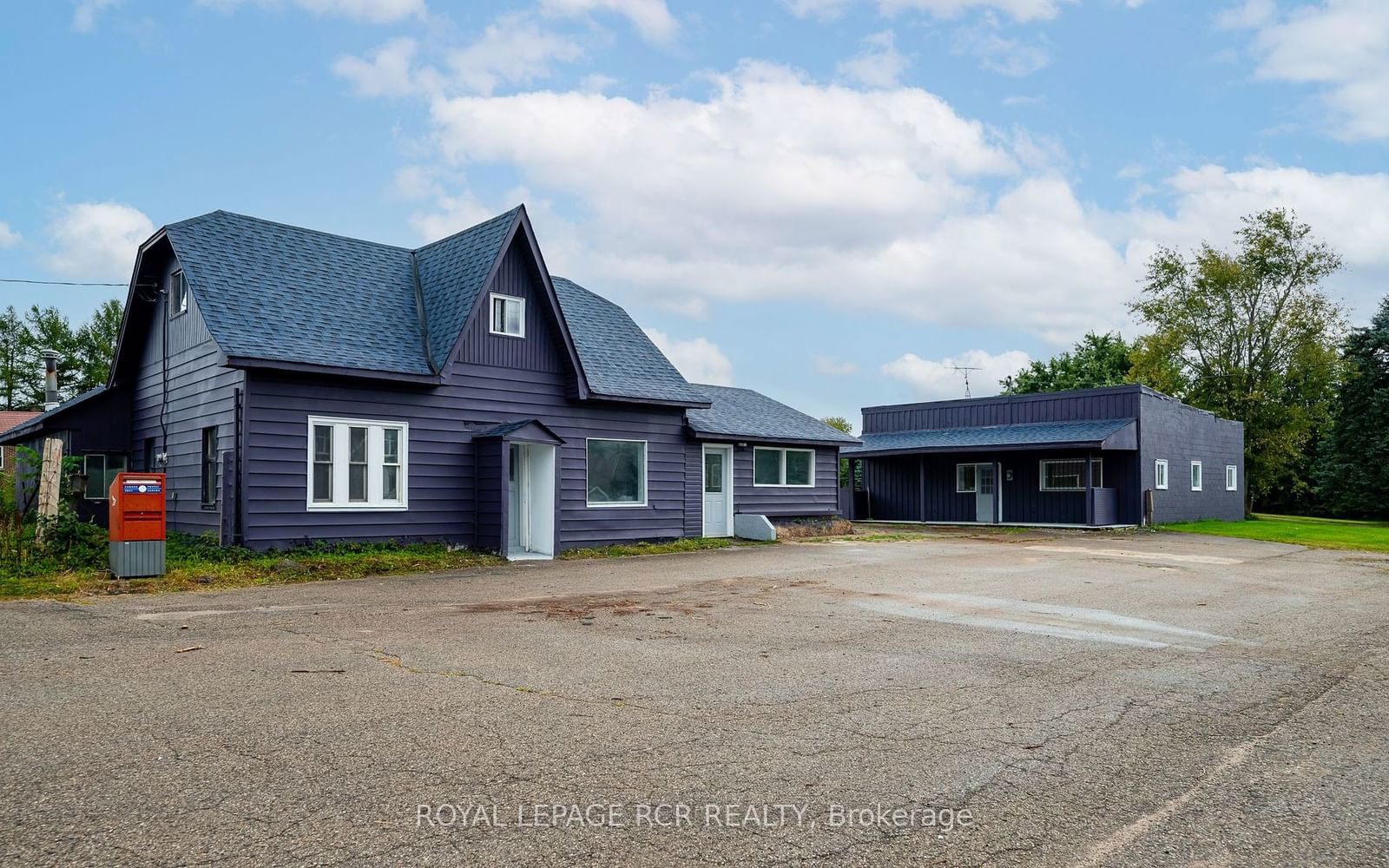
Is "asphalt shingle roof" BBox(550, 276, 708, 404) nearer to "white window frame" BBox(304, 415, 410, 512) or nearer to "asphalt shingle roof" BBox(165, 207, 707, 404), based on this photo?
"asphalt shingle roof" BBox(165, 207, 707, 404)

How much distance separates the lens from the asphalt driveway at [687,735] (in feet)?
13.6

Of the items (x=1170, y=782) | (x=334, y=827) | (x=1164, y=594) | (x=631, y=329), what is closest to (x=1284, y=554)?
(x=1164, y=594)

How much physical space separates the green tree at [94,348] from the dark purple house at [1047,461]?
46.0m

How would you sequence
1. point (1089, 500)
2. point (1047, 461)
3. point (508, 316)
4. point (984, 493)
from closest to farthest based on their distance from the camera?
1. point (508, 316)
2. point (1089, 500)
3. point (1047, 461)
4. point (984, 493)

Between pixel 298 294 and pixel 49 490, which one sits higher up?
pixel 298 294

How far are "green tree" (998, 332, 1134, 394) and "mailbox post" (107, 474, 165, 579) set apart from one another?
5854 centimetres

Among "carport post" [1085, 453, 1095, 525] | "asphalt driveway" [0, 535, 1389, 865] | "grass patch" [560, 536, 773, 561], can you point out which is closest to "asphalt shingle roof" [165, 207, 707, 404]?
"grass patch" [560, 536, 773, 561]

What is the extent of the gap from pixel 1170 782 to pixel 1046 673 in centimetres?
278

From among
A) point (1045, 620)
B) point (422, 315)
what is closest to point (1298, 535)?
point (1045, 620)

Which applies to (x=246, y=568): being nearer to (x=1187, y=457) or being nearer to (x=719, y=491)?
(x=719, y=491)

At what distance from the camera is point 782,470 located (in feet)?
86.8

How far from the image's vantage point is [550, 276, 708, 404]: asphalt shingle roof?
21.3m

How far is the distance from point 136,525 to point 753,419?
1591cm

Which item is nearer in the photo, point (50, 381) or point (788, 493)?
point (788, 493)
